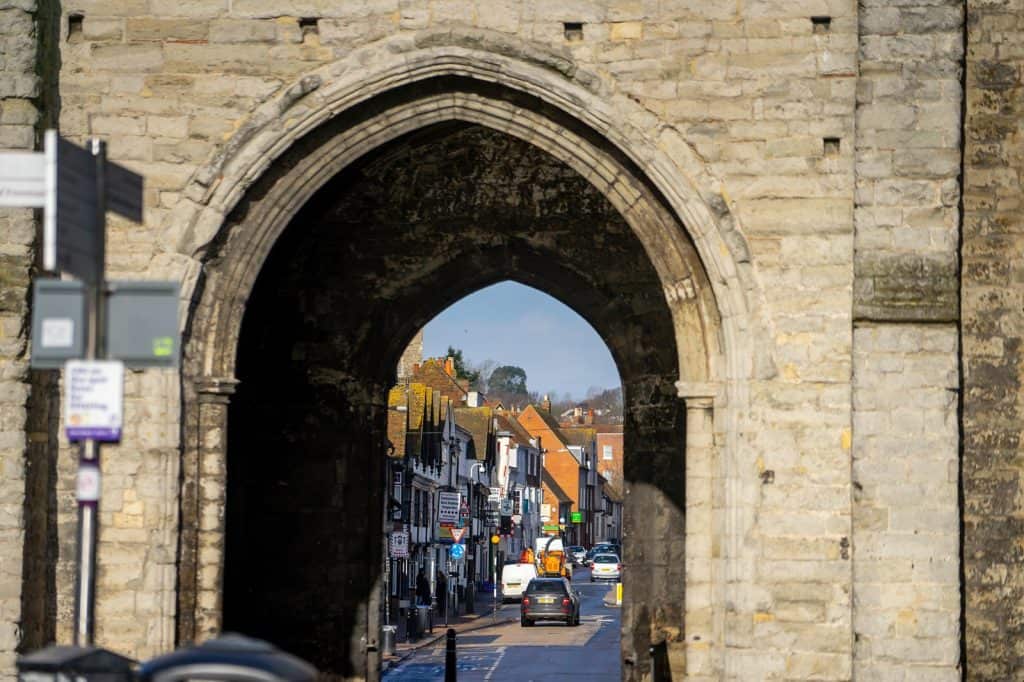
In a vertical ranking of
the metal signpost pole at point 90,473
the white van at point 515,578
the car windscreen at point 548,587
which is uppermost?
the metal signpost pole at point 90,473

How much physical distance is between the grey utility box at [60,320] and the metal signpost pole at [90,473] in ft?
0.12

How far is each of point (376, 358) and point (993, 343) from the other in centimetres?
651

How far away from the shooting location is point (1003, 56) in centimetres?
1359

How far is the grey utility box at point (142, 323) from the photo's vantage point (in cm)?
748

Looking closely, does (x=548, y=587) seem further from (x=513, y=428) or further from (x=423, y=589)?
(x=513, y=428)

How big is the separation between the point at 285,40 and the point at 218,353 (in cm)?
229

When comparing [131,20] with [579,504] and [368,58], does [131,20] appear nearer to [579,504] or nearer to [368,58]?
[368,58]

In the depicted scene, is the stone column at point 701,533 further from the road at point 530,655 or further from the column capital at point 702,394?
the road at point 530,655

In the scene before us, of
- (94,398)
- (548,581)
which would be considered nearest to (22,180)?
(94,398)

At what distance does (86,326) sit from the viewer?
745 cm

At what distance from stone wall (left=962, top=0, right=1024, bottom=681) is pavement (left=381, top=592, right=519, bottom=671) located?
1443 centimetres

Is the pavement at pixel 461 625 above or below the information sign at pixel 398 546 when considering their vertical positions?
below

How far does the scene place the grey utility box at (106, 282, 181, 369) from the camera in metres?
7.48

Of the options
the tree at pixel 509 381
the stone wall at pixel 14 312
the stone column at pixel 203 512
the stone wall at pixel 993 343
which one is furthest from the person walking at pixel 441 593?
the tree at pixel 509 381
